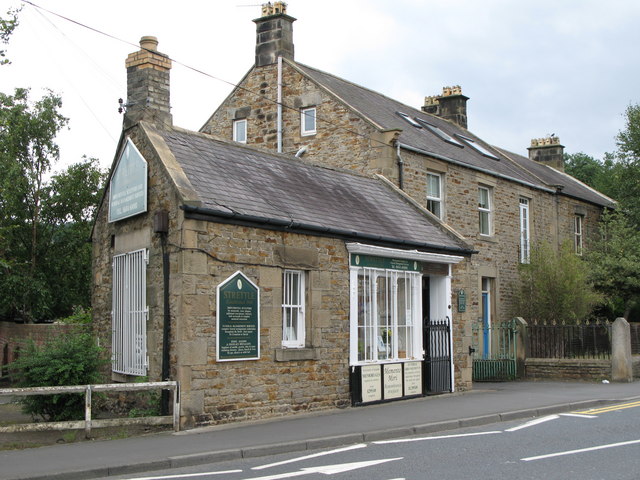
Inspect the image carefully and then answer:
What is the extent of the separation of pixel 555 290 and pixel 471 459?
15021mm

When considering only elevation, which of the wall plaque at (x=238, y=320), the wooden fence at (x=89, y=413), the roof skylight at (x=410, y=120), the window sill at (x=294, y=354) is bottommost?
the wooden fence at (x=89, y=413)

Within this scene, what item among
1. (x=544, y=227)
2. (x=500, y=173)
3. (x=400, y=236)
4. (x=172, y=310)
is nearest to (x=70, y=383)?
(x=172, y=310)

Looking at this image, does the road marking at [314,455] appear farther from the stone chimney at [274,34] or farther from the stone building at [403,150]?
the stone chimney at [274,34]

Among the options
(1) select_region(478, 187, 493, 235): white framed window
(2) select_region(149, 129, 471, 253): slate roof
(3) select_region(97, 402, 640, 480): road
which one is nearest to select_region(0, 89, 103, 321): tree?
(2) select_region(149, 129, 471, 253): slate roof

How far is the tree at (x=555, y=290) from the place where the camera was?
877 inches

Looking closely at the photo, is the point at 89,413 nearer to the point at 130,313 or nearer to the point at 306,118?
the point at 130,313

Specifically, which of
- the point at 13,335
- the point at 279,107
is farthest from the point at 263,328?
the point at 13,335

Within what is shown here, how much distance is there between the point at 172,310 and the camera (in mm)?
11656

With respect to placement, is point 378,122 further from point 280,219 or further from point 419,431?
point 419,431

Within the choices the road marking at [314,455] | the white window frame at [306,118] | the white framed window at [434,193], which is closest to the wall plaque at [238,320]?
the road marking at [314,455]

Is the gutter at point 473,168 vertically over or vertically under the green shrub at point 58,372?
over

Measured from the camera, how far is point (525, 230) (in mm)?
25375

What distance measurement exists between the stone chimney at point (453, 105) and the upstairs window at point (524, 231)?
593cm

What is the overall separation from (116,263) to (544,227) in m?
17.2
